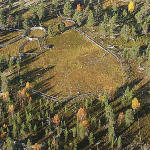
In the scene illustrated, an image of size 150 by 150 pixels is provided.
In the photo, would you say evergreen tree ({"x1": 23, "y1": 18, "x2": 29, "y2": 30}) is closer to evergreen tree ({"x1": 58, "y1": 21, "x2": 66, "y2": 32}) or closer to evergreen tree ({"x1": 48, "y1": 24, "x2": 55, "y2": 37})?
evergreen tree ({"x1": 48, "y1": 24, "x2": 55, "y2": 37})

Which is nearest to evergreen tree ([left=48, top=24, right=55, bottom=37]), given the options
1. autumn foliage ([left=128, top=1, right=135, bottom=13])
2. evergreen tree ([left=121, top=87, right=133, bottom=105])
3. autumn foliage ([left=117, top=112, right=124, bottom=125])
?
autumn foliage ([left=128, top=1, right=135, bottom=13])

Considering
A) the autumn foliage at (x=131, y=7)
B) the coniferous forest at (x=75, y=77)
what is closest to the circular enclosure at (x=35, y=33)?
the coniferous forest at (x=75, y=77)

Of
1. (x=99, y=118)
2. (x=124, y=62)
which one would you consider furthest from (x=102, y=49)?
(x=99, y=118)

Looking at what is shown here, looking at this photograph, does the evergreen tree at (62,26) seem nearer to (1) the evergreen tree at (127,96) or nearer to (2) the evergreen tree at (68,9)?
(2) the evergreen tree at (68,9)

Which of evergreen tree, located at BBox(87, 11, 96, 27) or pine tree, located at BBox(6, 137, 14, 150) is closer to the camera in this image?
pine tree, located at BBox(6, 137, 14, 150)

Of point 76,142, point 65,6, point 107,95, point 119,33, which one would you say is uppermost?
point 65,6

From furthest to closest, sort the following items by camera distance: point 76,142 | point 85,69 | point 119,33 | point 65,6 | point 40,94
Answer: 1. point 65,6
2. point 119,33
3. point 85,69
4. point 40,94
5. point 76,142

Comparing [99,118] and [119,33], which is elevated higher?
[119,33]

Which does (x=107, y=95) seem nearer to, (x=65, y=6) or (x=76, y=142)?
(x=76, y=142)
